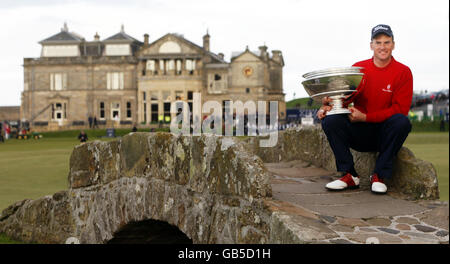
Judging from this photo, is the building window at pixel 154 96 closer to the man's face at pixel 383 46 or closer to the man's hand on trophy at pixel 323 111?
the man's hand on trophy at pixel 323 111

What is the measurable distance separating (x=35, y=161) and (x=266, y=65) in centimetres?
3921

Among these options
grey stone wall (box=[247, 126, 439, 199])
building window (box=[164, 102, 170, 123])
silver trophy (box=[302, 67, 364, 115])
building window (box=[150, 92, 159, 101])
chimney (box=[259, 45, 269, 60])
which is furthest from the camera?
building window (box=[150, 92, 159, 101])

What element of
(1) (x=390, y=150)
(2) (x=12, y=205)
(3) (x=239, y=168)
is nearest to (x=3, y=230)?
(2) (x=12, y=205)

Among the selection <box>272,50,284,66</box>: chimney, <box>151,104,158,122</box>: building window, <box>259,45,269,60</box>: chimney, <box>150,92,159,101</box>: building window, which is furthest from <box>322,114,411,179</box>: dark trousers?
<box>272,50,284,66</box>: chimney

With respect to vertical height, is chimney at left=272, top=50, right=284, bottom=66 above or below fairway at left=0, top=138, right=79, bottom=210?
above

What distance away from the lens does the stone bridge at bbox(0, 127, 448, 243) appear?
187 inches

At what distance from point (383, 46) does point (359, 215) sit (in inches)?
86.5

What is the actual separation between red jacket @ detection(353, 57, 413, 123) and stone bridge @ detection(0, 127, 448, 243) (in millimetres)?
646

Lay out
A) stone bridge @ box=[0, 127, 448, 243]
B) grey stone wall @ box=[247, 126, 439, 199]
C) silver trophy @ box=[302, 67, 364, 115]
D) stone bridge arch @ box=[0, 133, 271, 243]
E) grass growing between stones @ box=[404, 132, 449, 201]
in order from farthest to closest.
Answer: grey stone wall @ box=[247, 126, 439, 199] < silver trophy @ box=[302, 67, 364, 115] < stone bridge arch @ box=[0, 133, 271, 243] < stone bridge @ box=[0, 127, 448, 243] < grass growing between stones @ box=[404, 132, 449, 201]

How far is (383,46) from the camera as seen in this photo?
5930 millimetres

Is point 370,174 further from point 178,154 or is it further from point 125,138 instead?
point 125,138

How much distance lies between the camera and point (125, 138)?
7.87m

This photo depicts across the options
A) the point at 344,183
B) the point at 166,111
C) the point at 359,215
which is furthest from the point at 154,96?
the point at 359,215

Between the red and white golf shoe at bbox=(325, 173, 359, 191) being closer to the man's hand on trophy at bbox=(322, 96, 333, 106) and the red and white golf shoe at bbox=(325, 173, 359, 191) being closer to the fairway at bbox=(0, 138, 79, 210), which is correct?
the man's hand on trophy at bbox=(322, 96, 333, 106)
